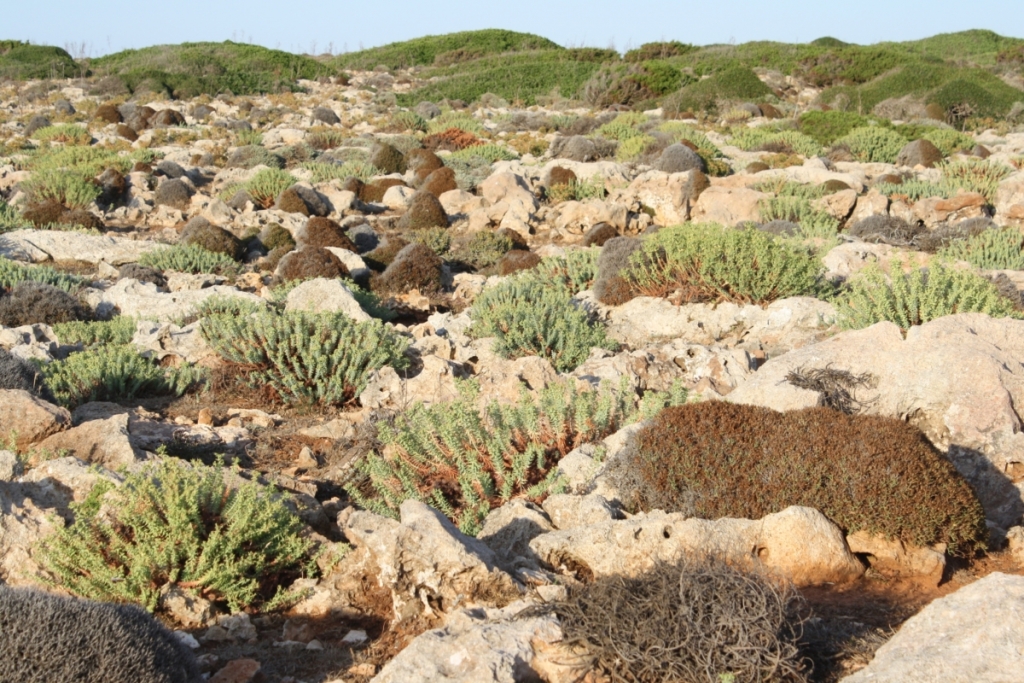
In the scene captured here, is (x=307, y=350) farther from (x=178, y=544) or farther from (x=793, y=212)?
(x=793, y=212)

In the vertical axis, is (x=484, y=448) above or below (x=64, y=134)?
below

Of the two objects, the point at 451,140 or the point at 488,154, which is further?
the point at 451,140

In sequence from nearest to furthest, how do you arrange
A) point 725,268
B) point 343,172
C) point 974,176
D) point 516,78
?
1. point 725,268
2. point 974,176
3. point 343,172
4. point 516,78

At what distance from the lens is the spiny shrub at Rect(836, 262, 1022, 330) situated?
263 inches

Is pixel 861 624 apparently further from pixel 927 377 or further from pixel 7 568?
pixel 7 568

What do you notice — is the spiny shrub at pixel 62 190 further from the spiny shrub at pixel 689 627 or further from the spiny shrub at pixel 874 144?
the spiny shrub at pixel 874 144

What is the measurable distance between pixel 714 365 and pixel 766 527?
11.3 ft

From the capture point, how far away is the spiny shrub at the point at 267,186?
57.8ft

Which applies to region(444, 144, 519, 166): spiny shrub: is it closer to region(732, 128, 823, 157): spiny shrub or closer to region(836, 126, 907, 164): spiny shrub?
region(732, 128, 823, 157): spiny shrub

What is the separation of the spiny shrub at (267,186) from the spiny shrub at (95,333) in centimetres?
880

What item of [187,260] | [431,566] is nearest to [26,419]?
[431,566]

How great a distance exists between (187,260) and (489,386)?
24.7 ft

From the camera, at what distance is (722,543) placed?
3.71m


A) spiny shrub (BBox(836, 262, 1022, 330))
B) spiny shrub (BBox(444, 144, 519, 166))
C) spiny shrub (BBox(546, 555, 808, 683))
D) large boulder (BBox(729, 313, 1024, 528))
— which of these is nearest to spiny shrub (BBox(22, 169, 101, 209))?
spiny shrub (BBox(444, 144, 519, 166))
